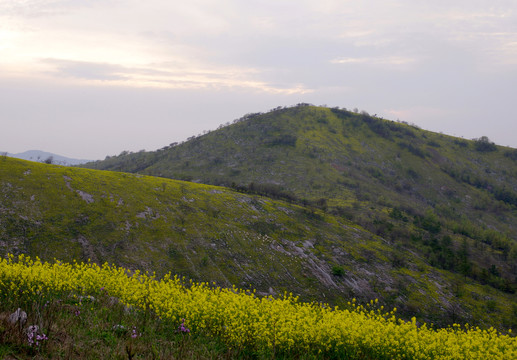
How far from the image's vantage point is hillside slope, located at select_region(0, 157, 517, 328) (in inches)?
1382

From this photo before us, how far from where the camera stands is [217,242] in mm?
42969

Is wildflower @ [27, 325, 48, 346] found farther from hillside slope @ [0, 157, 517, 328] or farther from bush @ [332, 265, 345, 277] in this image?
bush @ [332, 265, 345, 277]

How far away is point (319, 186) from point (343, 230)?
4200 centimetres

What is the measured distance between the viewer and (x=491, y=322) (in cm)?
4675

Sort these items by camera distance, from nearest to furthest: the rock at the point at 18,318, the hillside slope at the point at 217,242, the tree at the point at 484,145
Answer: the rock at the point at 18,318, the hillside slope at the point at 217,242, the tree at the point at 484,145

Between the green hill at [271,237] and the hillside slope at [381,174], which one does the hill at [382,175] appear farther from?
the green hill at [271,237]

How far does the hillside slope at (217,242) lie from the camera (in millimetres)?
35094

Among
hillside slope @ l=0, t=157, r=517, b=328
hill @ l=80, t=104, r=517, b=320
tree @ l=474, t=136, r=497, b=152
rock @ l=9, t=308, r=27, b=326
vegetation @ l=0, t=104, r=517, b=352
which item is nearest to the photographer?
rock @ l=9, t=308, r=27, b=326

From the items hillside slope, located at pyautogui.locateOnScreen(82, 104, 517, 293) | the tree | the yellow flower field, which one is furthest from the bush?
the tree

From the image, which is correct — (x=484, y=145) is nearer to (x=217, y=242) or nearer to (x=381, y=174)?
(x=381, y=174)

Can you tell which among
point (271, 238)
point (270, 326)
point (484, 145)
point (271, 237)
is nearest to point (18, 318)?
point (270, 326)

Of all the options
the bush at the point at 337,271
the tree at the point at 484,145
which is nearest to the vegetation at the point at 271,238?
the bush at the point at 337,271

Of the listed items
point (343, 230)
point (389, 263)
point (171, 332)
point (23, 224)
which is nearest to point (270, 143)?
point (343, 230)

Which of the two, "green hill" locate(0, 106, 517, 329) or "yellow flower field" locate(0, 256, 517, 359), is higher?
"yellow flower field" locate(0, 256, 517, 359)
